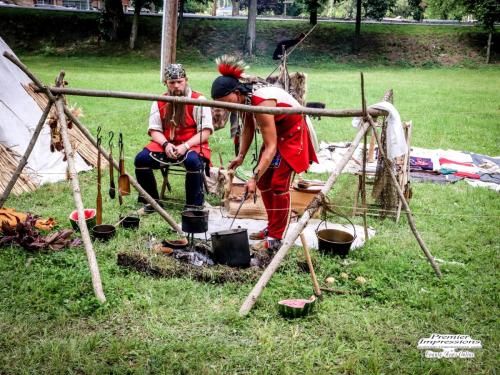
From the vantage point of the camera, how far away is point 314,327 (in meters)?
3.35

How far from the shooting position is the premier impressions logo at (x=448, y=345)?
302 centimetres

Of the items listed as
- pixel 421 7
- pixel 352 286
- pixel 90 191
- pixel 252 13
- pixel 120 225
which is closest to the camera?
pixel 352 286

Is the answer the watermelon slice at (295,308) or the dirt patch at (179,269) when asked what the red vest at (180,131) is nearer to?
the dirt patch at (179,269)

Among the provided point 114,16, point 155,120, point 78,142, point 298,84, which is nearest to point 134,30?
point 114,16

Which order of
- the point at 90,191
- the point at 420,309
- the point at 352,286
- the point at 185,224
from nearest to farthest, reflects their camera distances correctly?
the point at 420,309 → the point at 352,286 → the point at 185,224 → the point at 90,191

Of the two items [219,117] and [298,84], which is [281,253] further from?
[298,84]

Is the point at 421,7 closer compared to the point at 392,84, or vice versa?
the point at 392,84

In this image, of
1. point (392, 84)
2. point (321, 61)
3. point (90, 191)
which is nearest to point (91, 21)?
point (321, 61)

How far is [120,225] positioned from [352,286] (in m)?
2.59

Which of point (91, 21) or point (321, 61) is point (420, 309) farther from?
point (91, 21)

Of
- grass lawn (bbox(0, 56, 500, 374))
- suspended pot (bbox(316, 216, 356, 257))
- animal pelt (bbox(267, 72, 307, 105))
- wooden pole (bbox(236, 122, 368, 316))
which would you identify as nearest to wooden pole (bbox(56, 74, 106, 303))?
grass lawn (bbox(0, 56, 500, 374))

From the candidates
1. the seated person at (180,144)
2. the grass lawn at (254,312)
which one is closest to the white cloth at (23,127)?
the grass lawn at (254,312)

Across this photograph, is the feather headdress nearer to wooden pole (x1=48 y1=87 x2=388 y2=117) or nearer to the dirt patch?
wooden pole (x1=48 y1=87 x2=388 y2=117)

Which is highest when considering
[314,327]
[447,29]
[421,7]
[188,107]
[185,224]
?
[421,7]
